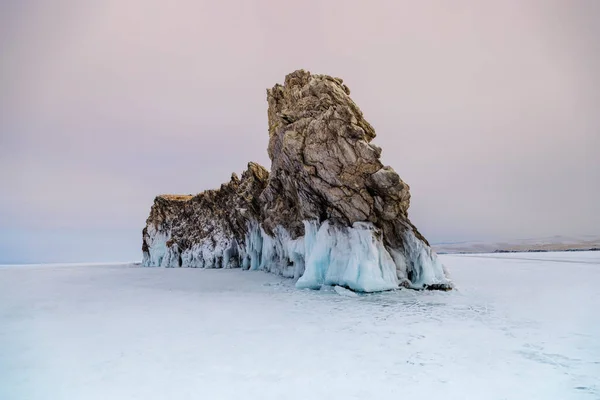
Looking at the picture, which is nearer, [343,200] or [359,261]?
[359,261]

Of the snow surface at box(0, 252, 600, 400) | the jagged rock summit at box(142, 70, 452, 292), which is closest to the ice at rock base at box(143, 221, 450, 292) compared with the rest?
the jagged rock summit at box(142, 70, 452, 292)

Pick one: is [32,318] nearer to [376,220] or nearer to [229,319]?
[229,319]

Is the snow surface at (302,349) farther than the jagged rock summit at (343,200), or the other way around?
the jagged rock summit at (343,200)

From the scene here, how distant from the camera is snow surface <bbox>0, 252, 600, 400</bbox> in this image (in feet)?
15.7

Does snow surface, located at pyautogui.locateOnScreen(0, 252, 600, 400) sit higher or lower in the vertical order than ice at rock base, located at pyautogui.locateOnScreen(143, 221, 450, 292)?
lower

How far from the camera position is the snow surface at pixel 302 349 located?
4.78 meters

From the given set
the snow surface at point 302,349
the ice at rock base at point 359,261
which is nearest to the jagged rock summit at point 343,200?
the ice at rock base at point 359,261

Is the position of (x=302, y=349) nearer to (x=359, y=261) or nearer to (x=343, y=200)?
(x=359, y=261)

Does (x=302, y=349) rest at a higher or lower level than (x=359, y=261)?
lower

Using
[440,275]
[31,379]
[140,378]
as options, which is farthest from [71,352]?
[440,275]

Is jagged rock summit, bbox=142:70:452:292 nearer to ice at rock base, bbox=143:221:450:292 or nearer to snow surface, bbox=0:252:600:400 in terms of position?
ice at rock base, bbox=143:221:450:292

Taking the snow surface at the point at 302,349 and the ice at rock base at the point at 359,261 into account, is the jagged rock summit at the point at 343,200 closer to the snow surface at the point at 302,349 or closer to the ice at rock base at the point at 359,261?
the ice at rock base at the point at 359,261

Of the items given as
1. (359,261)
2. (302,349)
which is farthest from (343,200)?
(302,349)

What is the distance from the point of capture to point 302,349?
6.53 metres
